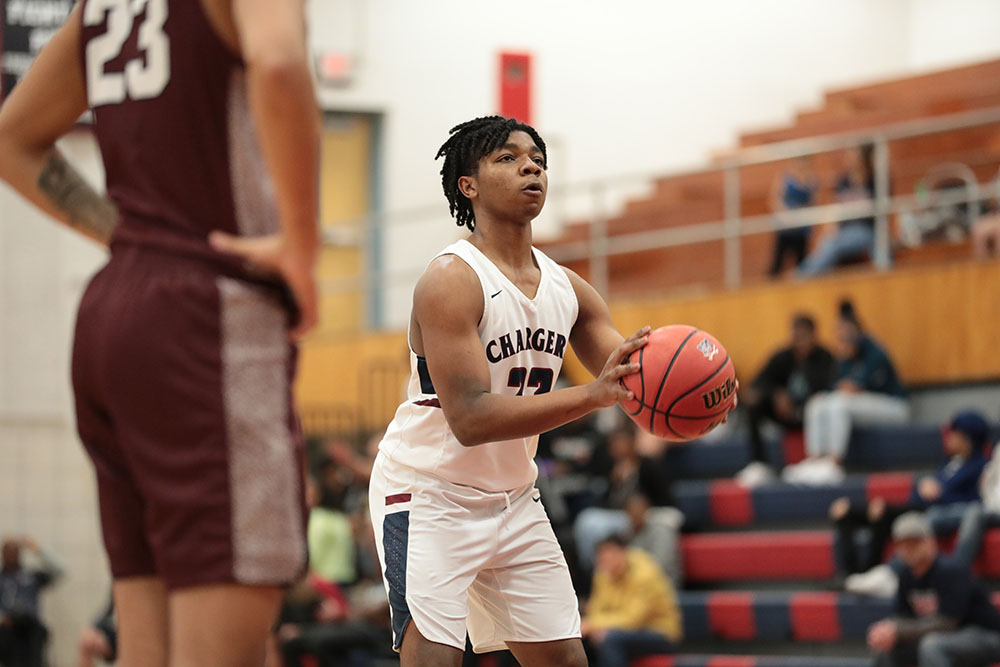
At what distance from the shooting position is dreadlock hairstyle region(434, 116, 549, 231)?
13.6 feet

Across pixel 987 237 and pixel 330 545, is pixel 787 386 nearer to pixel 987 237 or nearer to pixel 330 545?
pixel 987 237

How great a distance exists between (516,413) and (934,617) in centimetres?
535

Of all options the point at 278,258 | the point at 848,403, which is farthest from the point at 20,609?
the point at 278,258

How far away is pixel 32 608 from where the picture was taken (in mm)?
14500

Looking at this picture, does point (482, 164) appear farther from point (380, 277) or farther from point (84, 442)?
point (380, 277)

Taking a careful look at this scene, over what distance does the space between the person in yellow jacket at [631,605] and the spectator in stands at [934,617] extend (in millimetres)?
1587

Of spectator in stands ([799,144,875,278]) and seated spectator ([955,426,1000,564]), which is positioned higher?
spectator in stands ([799,144,875,278])

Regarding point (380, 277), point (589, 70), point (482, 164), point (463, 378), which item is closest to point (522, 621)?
point (463, 378)

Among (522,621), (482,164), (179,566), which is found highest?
(482,164)

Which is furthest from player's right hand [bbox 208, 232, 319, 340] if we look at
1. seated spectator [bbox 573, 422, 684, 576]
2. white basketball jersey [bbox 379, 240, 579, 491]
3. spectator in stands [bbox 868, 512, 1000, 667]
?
seated spectator [bbox 573, 422, 684, 576]

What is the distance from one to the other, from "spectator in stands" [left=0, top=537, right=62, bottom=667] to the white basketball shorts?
10969 mm

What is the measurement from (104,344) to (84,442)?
0.23m

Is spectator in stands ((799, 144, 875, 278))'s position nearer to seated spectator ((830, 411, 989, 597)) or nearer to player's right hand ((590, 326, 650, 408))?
seated spectator ((830, 411, 989, 597))

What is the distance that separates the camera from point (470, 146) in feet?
13.8
